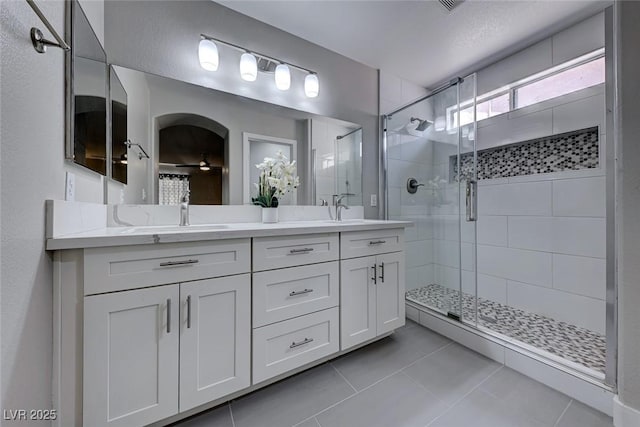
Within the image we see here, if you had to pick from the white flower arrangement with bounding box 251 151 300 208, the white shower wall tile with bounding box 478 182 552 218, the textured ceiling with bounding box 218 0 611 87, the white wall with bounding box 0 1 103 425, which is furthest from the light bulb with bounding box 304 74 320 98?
the white shower wall tile with bounding box 478 182 552 218

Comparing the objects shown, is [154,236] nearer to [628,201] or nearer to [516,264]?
[628,201]

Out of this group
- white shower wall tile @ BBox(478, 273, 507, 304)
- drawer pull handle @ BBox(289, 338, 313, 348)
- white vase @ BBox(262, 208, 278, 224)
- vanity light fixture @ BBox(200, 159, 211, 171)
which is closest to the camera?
drawer pull handle @ BBox(289, 338, 313, 348)

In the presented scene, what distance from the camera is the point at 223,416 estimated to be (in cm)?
114

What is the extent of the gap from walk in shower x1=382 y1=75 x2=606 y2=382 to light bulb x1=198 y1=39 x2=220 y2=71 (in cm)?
163

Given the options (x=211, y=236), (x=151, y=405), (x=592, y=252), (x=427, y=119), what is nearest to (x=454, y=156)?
(x=427, y=119)

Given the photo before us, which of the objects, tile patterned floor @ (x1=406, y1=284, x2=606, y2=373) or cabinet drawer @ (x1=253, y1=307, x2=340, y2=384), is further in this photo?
tile patterned floor @ (x1=406, y1=284, x2=606, y2=373)

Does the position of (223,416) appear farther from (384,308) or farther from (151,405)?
(384,308)

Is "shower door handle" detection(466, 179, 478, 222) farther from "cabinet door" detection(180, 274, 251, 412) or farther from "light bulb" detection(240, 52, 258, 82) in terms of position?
"light bulb" detection(240, 52, 258, 82)

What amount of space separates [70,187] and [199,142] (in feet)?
2.44

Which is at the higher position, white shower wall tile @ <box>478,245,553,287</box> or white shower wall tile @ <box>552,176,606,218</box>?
white shower wall tile @ <box>552,176,606,218</box>

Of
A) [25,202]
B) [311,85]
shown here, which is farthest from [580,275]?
[25,202]

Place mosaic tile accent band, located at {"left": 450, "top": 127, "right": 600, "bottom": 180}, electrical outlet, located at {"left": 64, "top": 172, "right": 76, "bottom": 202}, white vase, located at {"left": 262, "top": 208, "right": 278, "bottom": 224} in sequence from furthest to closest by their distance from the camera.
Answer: mosaic tile accent band, located at {"left": 450, "top": 127, "right": 600, "bottom": 180}, white vase, located at {"left": 262, "top": 208, "right": 278, "bottom": 224}, electrical outlet, located at {"left": 64, "top": 172, "right": 76, "bottom": 202}

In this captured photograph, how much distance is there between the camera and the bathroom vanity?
844mm

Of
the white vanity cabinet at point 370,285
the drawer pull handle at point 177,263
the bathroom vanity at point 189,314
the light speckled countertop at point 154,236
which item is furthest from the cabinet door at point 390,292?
the drawer pull handle at point 177,263
